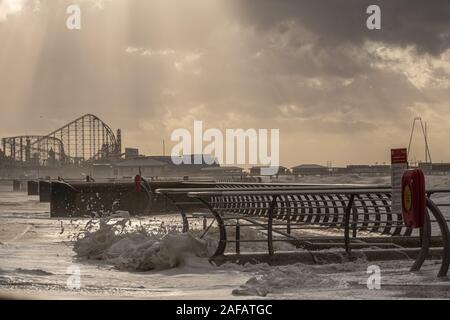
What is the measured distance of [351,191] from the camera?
10.5 m

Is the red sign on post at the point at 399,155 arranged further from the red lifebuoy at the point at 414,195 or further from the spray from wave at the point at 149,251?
the spray from wave at the point at 149,251

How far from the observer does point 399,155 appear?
8.21 meters

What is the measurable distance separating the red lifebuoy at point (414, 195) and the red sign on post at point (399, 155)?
0.46 feet

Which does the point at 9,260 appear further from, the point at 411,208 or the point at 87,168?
the point at 87,168

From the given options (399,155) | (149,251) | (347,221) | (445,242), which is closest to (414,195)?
(399,155)

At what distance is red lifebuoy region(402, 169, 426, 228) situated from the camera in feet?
26.5

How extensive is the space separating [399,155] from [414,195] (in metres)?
0.44

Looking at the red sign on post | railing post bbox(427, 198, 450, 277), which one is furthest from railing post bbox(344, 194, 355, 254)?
the red sign on post

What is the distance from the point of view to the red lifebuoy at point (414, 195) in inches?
318
